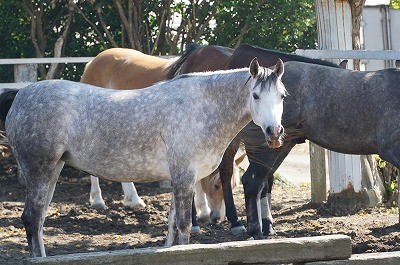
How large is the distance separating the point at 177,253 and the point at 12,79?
24.0 ft

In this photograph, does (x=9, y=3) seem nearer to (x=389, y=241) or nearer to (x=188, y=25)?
(x=188, y=25)

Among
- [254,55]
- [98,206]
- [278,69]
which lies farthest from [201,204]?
[278,69]

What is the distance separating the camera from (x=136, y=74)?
10305 mm

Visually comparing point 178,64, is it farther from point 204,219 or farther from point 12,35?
point 12,35

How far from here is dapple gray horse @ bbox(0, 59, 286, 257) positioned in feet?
22.0


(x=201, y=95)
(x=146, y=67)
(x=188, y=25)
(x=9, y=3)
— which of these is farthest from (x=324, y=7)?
(x=9, y=3)

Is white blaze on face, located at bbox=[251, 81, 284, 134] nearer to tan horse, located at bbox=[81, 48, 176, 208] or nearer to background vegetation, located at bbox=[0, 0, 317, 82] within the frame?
tan horse, located at bbox=[81, 48, 176, 208]

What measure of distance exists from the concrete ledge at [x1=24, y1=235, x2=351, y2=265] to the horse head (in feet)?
2.38

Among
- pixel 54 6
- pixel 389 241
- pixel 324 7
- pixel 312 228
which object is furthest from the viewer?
pixel 54 6

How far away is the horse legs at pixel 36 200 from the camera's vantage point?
22.5 ft

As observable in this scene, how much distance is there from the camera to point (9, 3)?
40.8ft

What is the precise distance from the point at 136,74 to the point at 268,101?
159 inches

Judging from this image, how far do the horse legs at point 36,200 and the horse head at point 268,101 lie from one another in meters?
1.56

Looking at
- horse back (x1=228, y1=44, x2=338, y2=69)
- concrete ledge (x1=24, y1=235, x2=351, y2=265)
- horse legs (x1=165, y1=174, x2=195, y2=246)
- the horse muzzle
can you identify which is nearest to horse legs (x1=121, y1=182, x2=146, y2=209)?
horse back (x1=228, y1=44, x2=338, y2=69)
